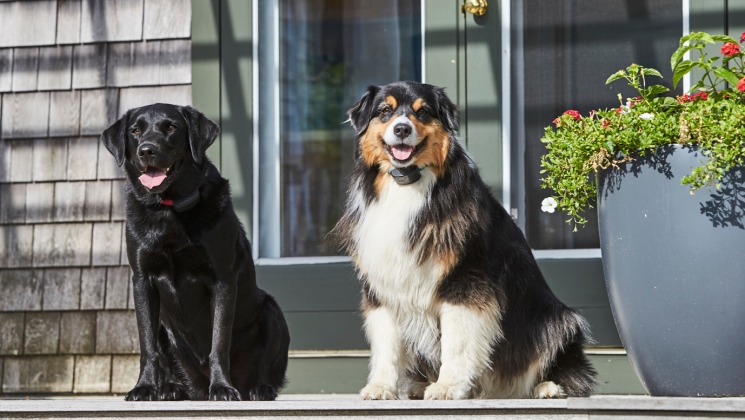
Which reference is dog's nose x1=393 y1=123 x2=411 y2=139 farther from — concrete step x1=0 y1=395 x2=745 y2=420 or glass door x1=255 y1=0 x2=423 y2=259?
glass door x1=255 y1=0 x2=423 y2=259

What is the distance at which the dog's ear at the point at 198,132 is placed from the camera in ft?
12.4

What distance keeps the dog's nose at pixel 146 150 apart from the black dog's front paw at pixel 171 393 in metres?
0.81

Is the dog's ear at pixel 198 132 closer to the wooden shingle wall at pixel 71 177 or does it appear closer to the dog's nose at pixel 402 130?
the dog's nose at pixel 402 130

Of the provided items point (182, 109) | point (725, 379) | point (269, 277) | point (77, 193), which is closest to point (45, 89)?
point (77, 193)

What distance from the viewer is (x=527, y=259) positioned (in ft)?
12.9

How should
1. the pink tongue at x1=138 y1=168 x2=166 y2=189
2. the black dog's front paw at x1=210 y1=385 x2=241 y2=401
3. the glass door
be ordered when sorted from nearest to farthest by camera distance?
the black dog's front paw at x1=210 y1=385 x2=241 y2=401 → the pink tongue at x1=138 y1=168 x2=166 y2=189 → the glass door

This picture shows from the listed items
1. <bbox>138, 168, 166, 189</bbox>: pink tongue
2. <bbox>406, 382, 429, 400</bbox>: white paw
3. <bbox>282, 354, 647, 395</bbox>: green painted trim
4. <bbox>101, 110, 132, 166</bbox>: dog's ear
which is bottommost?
<bbox>282, 354, 647, 395</bbox>: green painted trim

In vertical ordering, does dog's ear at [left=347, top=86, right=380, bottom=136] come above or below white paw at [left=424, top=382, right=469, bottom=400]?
above

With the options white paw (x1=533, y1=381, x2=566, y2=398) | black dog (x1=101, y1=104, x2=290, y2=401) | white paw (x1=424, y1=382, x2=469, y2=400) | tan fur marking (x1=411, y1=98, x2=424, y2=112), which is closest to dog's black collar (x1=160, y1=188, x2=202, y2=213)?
black dog (x1=101, y1=104, x2=290, y2=401)

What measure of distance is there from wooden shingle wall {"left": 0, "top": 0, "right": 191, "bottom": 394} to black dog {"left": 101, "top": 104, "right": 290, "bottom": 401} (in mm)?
1514

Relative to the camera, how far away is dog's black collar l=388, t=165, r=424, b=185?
149 inches

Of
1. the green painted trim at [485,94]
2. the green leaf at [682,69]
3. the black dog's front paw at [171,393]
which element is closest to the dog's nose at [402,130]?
the green leaf at [682,69]

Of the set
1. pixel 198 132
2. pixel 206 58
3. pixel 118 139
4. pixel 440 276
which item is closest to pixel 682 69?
pixel 440 276

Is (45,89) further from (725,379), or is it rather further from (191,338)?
(725,379)
